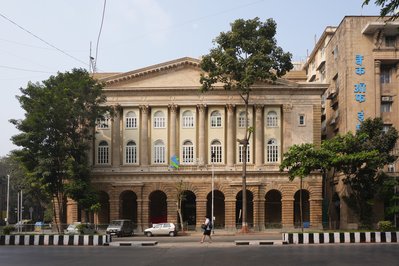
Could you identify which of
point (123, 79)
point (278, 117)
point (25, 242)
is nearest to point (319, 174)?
point (278, 117)

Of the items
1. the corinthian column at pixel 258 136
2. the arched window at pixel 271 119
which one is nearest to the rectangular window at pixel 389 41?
the arched window at pixel 271 119

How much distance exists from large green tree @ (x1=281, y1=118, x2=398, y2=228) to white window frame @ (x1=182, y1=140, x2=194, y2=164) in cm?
1394

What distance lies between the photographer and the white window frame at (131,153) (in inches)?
2434

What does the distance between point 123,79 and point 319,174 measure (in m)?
22.5

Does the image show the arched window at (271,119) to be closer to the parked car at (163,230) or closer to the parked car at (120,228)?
the parked car at (163,230)

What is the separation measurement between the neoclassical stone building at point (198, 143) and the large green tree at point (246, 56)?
632 centimetres

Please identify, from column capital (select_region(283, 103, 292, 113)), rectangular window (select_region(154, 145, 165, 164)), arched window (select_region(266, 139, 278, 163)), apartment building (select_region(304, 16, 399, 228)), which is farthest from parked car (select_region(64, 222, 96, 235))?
apartment building (select_region(304, 16, 399, 228))

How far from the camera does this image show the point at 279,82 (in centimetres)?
6069

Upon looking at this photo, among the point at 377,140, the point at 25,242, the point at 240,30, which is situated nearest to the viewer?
the point at 25,242

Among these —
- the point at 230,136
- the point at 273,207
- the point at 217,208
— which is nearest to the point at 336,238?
the point at 230,136

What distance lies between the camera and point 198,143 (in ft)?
200

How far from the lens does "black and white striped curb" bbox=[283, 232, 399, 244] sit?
33.0m

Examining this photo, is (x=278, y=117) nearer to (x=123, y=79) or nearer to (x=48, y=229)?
(x=123, y=79)

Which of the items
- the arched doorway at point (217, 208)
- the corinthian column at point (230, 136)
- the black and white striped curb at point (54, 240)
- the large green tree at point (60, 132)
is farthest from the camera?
the arched doorway at point (217, 208)
